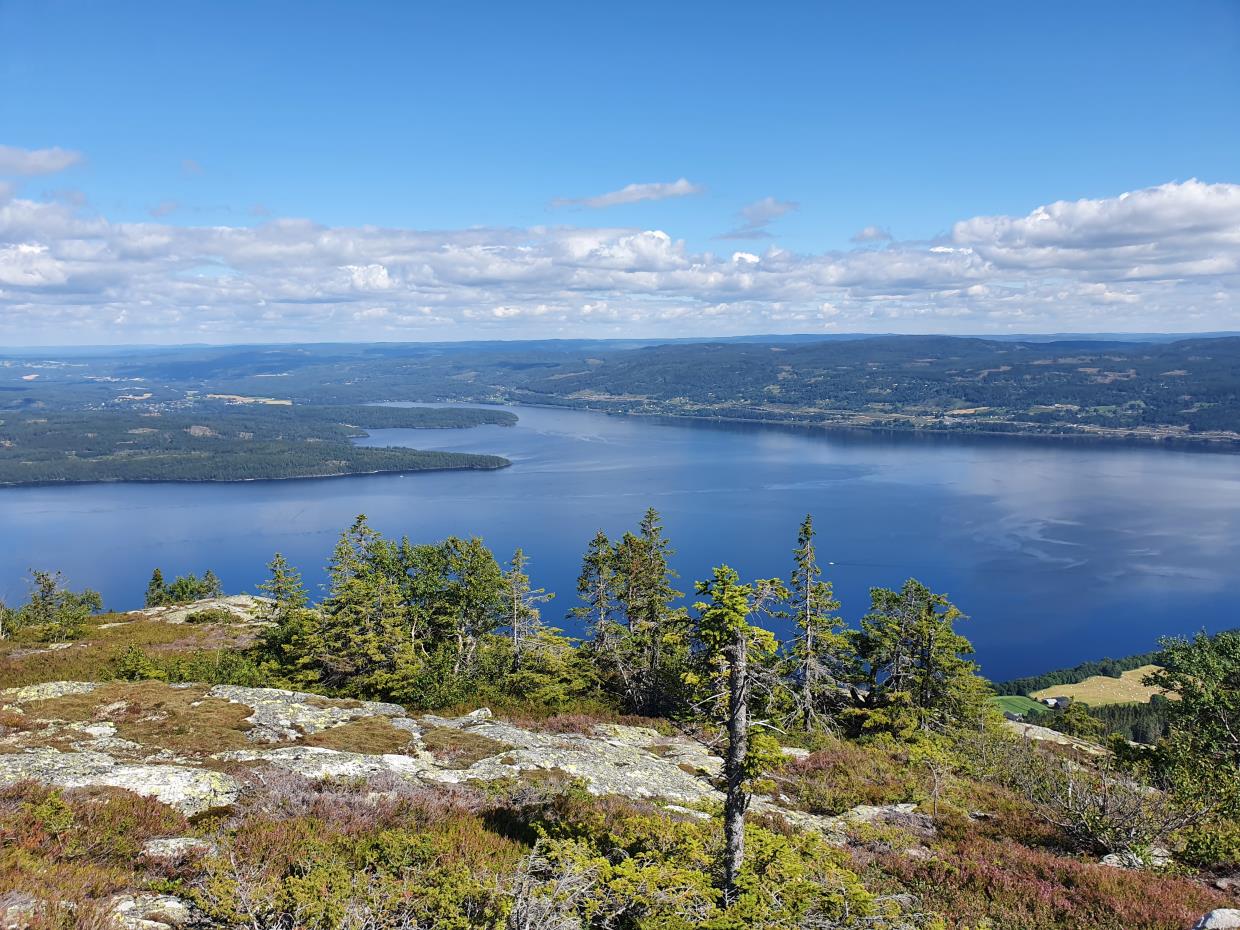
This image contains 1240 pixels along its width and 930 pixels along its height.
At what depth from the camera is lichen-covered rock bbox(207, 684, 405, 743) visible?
19859 mm

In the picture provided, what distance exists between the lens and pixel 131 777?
569 inches

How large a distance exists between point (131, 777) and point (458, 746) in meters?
8.14

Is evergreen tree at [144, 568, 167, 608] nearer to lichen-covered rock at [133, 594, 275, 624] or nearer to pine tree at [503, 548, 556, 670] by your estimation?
lichen-covered rock at [133, 594, 275, 624]

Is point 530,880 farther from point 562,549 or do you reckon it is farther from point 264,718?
point 562,549

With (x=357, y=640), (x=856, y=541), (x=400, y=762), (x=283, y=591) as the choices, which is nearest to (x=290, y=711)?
(x=400, y=762)

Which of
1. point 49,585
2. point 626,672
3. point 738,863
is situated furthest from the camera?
point 49,585

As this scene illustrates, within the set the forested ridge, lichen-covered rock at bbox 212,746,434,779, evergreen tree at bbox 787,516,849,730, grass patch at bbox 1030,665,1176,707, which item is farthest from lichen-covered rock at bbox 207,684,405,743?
grass patch at bbox 1030,665,1176,707

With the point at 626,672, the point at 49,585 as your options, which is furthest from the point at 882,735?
the point at 49,585

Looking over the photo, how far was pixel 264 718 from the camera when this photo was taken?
819 inches

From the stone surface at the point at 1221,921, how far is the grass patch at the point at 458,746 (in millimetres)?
15186

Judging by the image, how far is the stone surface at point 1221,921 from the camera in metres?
9.91

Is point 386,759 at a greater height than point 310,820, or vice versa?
point 310,820

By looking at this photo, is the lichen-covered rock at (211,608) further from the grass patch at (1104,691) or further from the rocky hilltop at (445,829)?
the grass patch at (1104,691)

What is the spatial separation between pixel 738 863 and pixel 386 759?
10680 mm
